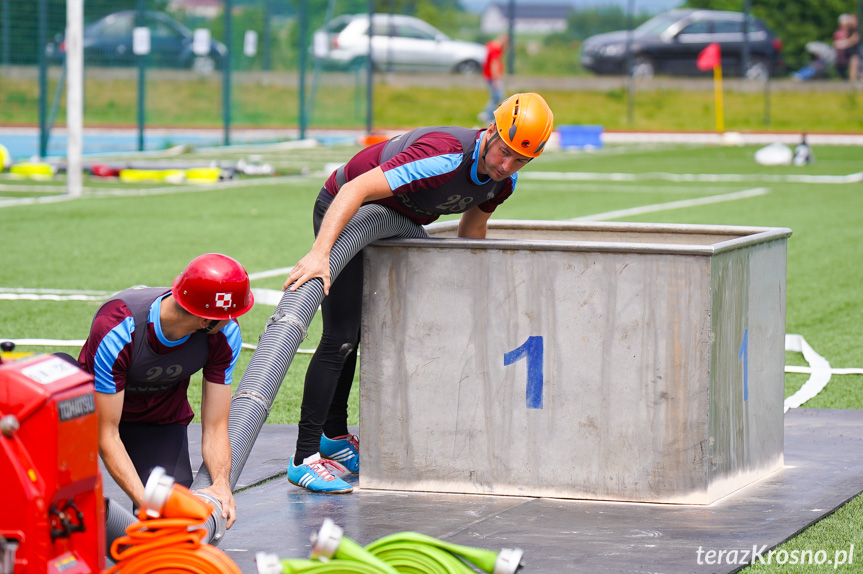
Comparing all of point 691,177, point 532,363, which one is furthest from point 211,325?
point 691,177

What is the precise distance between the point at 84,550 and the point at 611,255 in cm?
232

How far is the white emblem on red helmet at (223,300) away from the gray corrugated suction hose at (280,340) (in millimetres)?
669

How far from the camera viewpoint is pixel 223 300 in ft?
13.2

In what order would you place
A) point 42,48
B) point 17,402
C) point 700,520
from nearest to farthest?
point 17,402, point 700,520, point 42,48

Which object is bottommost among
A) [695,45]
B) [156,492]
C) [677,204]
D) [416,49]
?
[677,204]

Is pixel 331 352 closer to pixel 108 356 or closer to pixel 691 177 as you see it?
pixel 108 356

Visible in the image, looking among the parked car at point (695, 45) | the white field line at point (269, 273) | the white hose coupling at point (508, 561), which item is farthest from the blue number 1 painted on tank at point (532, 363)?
the parked car at point (695, 45)

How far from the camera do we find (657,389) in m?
4.88

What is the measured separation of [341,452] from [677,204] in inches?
452

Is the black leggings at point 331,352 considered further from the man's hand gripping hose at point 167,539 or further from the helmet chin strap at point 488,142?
the man's hand gripping hose at point 167,539

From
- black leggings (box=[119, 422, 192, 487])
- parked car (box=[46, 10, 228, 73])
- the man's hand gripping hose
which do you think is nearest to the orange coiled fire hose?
the man's hand gripping hose

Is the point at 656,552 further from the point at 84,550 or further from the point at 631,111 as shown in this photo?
the point at 631,111

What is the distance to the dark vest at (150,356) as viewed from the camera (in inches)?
164

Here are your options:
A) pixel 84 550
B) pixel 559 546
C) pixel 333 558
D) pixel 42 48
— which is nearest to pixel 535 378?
pixel 559 546
